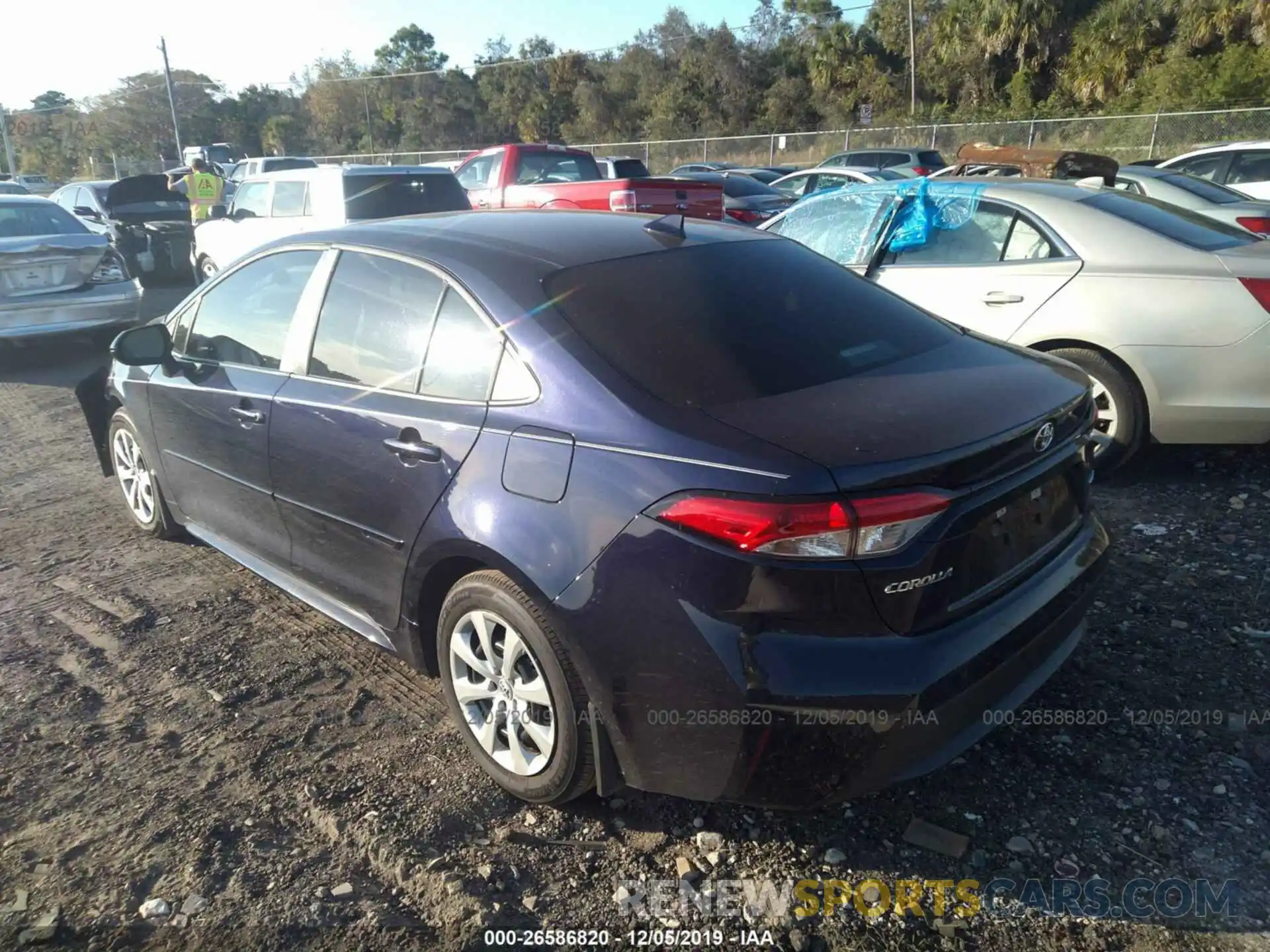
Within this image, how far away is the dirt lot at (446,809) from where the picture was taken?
2.35 m

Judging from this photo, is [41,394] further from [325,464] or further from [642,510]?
[642,510]

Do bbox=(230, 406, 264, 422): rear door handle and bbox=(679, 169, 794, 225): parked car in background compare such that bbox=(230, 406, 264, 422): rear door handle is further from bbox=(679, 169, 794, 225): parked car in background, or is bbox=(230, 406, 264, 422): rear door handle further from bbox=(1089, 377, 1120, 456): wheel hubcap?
bbox=(679, 169, 794, 225): parked car in background

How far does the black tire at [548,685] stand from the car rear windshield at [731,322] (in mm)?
691

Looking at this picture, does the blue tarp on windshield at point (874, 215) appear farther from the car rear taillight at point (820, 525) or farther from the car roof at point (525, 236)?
the car rear taillight at point (820, 525)

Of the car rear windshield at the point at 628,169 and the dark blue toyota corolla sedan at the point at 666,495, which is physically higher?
the car rear windshield at the point at 628,169

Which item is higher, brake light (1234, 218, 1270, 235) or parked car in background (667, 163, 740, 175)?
parked car in background (667, 163, 740, 175)

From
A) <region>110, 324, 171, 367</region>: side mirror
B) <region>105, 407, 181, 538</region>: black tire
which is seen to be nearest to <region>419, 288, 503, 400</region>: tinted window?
<region>110, 324, 171, 367</region>: side mirror

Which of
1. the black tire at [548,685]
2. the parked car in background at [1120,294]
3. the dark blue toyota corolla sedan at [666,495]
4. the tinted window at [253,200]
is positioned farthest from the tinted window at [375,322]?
the tinted window at [253,200]

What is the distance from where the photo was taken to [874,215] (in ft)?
19.8

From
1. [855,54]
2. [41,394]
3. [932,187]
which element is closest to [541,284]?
[932,187]

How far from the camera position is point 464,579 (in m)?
2.74

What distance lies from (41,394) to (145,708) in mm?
5867

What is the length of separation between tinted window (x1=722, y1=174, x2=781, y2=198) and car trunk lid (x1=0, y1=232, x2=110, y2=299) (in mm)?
9836

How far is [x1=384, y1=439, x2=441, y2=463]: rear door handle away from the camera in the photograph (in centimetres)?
275
